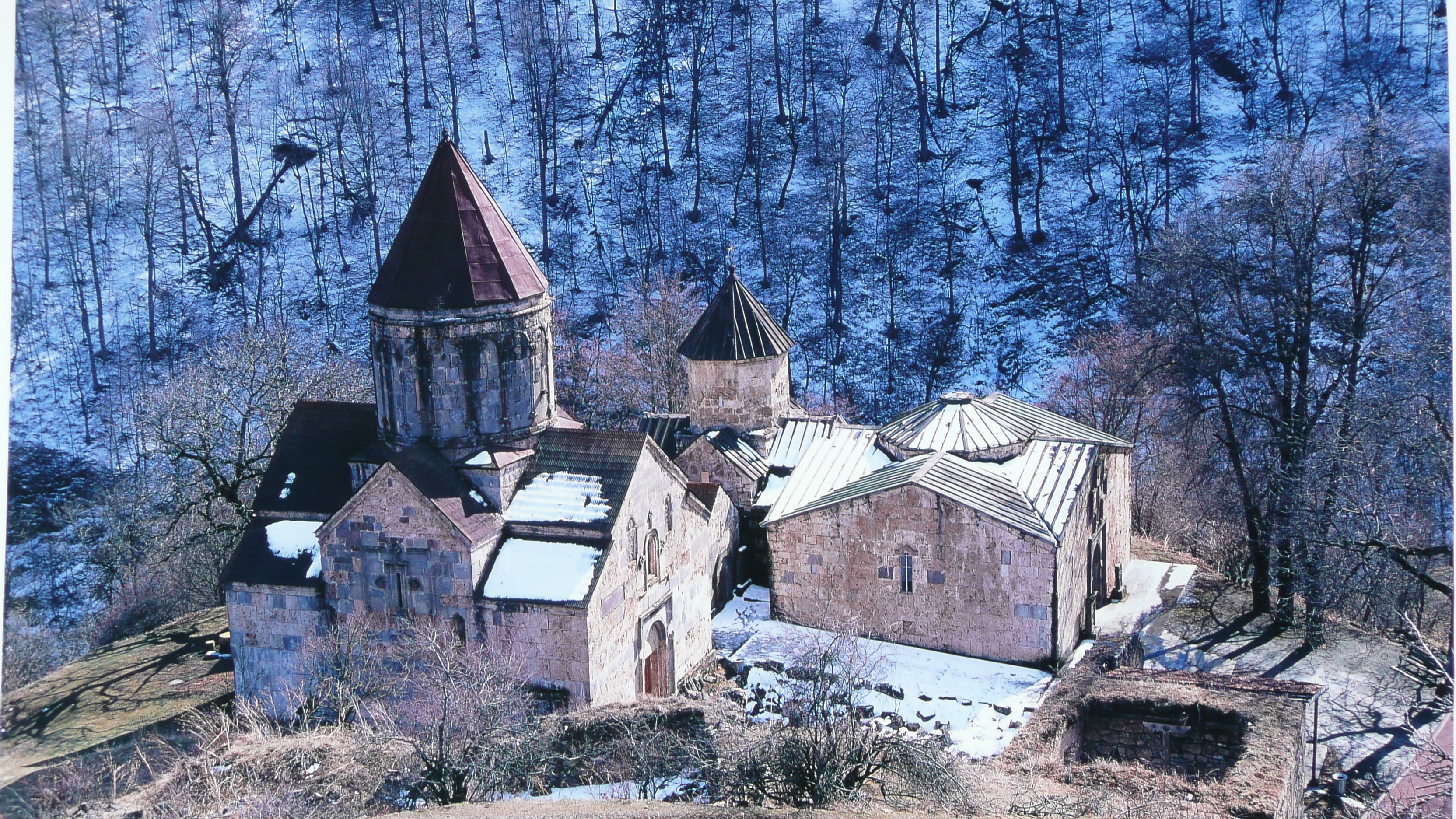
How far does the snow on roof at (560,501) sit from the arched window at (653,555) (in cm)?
118

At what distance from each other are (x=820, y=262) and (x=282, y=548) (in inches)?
1040

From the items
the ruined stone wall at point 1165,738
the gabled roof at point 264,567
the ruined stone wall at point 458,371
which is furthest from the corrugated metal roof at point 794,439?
the gabled roof at point 264,567

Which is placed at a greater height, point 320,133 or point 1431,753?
point 320,133

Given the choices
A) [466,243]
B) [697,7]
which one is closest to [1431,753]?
[466,243]

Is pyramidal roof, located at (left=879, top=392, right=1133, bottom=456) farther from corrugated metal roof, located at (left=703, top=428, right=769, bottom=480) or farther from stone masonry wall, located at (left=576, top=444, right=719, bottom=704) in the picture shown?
stone masonry wall, located at (left=576, top=444, right=719, bottom=704)

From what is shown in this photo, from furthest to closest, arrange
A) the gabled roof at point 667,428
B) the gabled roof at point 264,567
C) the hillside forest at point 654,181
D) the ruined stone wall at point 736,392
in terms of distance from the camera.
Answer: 1. the hillside forest at point 654,181
2. the gabled roof at point 667,428
3. the ruined stone wall at point 736,392
4. the gabled roof at point 264,567

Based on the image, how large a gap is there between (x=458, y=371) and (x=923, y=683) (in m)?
8.17

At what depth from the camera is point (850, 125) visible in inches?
1708

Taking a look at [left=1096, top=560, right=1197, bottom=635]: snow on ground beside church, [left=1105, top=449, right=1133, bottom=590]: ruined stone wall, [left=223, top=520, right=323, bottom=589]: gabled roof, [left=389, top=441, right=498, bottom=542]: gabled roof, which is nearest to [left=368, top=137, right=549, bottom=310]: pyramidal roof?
[left=389, top=441, right=498, bottom=542]: gabled roof

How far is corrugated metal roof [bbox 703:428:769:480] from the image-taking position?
75.8ft

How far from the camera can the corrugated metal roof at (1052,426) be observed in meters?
22.6

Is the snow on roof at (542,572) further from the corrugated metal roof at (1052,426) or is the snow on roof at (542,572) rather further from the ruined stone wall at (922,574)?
the corrugated metal roof at (1052,426)

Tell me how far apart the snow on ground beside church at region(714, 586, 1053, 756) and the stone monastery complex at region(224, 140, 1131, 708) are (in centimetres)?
34

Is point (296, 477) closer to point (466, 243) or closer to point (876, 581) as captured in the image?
point (466, 243)
